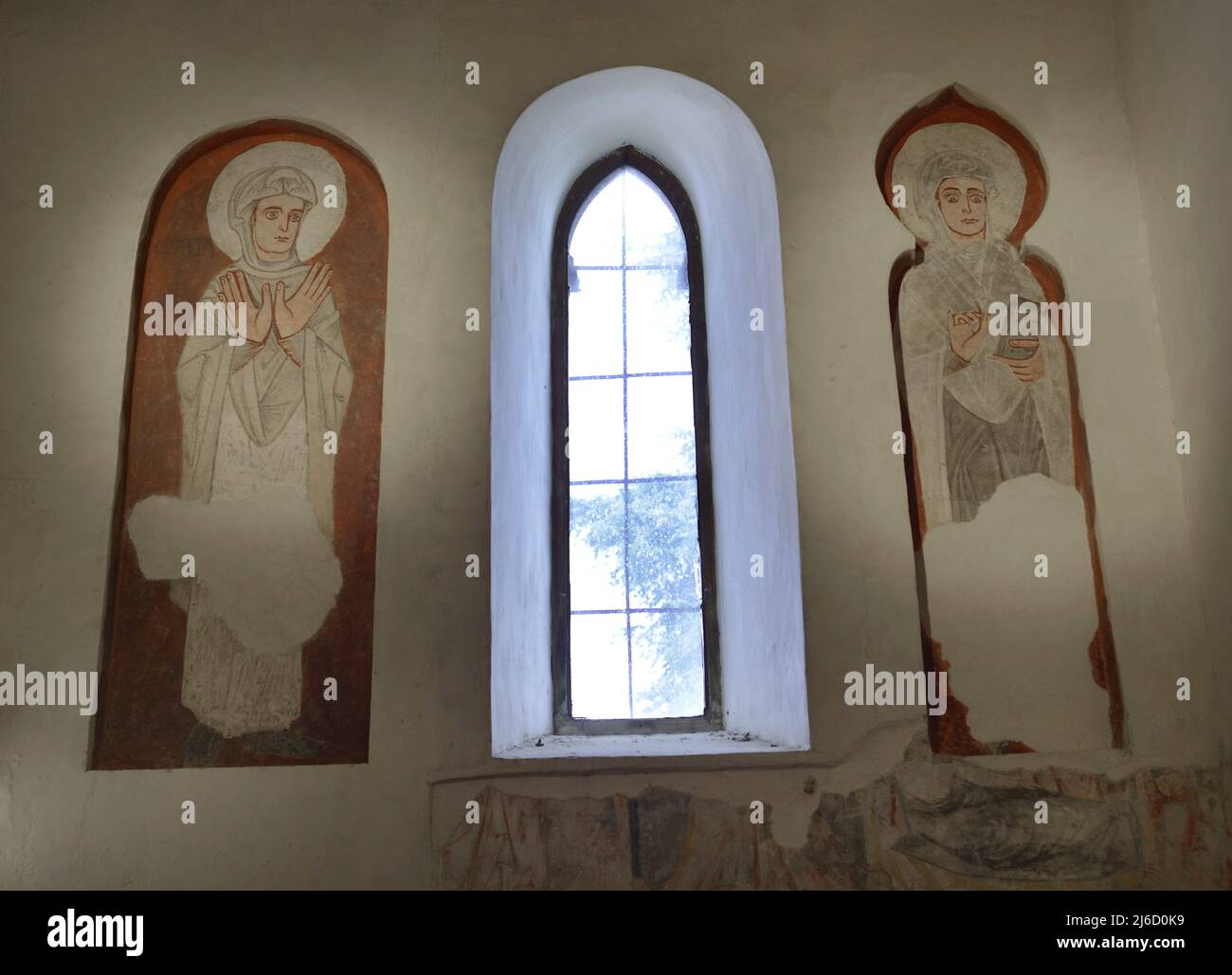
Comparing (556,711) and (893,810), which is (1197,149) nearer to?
(893,810)

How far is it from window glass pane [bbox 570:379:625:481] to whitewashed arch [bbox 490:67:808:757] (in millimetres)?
152

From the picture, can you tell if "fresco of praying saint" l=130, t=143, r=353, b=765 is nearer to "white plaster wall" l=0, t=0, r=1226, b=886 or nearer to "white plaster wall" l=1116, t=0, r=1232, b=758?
"white plaster wall" l=0, t=0, r=1226, b=886

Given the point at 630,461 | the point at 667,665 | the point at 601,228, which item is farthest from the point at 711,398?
the point at 667,665

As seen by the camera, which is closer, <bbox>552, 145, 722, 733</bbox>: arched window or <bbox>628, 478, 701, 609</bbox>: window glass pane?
<bbox>552, 145, 722, 733</bbox>: arched window

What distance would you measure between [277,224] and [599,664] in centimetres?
235

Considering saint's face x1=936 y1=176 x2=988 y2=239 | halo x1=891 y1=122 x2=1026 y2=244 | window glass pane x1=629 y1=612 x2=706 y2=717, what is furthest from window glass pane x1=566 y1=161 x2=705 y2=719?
saint's face x1=936 y1=176 x2=988 y2=239

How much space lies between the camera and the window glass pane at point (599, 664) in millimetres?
5406

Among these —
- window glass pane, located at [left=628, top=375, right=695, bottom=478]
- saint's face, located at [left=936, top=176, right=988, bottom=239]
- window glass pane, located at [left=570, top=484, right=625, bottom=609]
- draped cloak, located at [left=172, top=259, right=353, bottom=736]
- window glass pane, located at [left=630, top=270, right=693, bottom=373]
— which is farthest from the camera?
window glass pane, located at [left=630, top=270, right=693, bottom=373]

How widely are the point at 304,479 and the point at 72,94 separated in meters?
2.03

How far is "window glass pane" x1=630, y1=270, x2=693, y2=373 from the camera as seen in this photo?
5844mm

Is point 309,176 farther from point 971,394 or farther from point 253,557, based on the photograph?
point 971,394

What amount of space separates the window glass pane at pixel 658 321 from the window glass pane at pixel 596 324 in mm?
51

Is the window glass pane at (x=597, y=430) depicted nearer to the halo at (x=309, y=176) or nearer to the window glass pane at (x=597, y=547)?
the window glass pane at (x=597, y=547)

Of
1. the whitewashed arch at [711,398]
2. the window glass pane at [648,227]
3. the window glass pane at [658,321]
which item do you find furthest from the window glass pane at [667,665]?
the window glass pane at [648,227]
